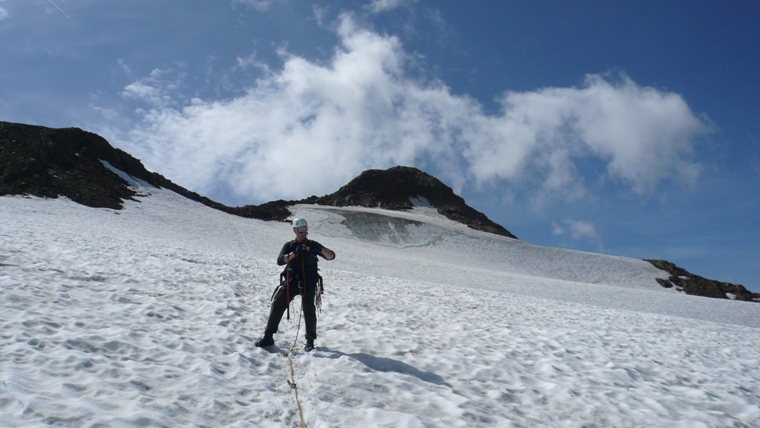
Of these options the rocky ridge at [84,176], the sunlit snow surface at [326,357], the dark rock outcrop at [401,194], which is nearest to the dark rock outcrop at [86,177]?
the rocky ridge at [84,176]

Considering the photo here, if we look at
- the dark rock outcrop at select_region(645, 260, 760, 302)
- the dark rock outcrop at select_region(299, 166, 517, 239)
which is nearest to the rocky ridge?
the dark rock outcrop at select_region(645, 260, 760, 302)

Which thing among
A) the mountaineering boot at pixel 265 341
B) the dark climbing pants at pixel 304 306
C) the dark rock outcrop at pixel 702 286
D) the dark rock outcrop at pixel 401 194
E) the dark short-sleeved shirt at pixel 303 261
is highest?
the dark rock outcrop at pixel 401 194

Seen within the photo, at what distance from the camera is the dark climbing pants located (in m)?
7.50

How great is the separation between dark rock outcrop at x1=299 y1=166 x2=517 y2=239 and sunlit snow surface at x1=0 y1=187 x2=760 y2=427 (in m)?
56.7

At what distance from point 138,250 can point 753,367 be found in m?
19.9

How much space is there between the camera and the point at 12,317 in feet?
20.6

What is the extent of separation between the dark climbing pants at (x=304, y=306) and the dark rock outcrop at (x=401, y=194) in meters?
63.0

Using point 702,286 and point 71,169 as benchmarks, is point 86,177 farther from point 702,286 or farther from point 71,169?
point 702,286

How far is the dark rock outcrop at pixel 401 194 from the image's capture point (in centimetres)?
7350

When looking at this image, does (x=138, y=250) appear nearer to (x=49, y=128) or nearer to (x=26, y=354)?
(x=26, y=354)

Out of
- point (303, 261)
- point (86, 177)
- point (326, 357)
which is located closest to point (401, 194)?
point (86, 177)

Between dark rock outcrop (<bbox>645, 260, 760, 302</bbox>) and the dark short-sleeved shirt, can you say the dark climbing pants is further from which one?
dark rock outcrop (<bbox>645, 260, 760, 302</bbox>)

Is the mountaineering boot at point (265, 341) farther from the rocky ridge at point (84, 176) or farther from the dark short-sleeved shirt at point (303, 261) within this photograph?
the rocky ridge at point (84, 176)

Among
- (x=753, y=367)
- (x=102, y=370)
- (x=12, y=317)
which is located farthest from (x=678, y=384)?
(x=12, y=317)
